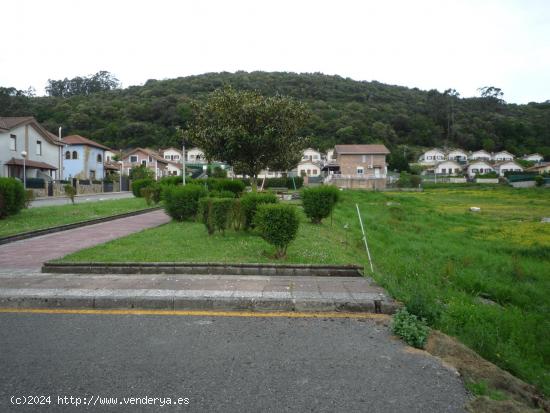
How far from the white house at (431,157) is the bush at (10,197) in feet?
310

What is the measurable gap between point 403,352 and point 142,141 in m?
93.1

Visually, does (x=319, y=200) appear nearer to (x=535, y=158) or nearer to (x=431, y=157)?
(x=431, y=157)

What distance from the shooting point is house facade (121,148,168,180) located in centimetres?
7281

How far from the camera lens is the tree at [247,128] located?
22.3 meters

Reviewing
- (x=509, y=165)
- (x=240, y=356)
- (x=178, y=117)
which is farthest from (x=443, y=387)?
(x=509, y=165)

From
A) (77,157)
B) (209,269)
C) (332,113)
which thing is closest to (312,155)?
(332,113)

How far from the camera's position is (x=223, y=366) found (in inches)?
151

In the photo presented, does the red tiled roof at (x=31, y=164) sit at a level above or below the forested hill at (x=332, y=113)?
below

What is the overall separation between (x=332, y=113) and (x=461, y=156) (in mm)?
32798

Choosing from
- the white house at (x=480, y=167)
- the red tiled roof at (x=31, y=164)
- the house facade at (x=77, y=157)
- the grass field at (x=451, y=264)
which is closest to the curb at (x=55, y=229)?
the grass field at (x=451, y=264)

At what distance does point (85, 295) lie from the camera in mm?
5793

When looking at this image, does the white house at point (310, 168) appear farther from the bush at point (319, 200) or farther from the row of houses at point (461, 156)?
the bush at point (319, 200)

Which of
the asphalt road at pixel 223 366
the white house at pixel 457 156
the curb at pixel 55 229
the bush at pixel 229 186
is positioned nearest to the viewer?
the asphalt road at pixel 223 366

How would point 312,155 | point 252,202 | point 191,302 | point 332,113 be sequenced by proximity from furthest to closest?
point 332,113
point 312,155
point 252,202
point 191,302
